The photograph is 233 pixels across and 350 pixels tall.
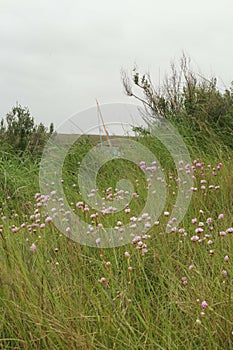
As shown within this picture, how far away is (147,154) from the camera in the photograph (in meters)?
5.74

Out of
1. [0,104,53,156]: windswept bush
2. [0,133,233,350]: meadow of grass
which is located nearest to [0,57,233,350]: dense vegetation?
[0,133,233,350]: meadow of grass

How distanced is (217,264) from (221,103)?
4.65 meters

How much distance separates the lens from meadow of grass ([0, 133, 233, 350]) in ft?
6.58

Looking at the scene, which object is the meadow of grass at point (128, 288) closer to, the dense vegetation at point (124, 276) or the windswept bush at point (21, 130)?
the dense vegetation at point (124, 276)

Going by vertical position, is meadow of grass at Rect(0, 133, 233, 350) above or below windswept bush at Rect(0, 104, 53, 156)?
below

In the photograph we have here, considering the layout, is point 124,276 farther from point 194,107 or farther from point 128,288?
point 194,107

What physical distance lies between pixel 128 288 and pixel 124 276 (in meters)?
0.13

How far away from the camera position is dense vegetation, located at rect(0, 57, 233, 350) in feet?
6.63

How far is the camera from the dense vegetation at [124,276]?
2.02m

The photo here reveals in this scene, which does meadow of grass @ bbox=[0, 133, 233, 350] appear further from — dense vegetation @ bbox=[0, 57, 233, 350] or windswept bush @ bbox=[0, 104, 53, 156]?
windswept bush @ bbox=[0, 104, 53, 156]

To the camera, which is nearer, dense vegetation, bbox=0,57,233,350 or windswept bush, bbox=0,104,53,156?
dense vegetation, bbox=0,57,233,350

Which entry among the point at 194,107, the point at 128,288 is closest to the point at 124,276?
the point at 128,288

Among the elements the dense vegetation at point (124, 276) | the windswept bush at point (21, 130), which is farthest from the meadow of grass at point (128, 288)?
the windswept bush at point (21, 130)

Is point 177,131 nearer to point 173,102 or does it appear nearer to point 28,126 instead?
point 173,102
